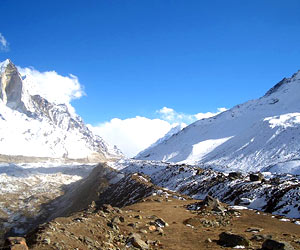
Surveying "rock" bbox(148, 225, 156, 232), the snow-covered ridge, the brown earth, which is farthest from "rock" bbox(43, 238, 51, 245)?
the snow-covered ridge

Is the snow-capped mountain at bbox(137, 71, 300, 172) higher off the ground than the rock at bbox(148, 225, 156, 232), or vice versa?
the snow-capped mountain at bbox(137, 71, 300, 172)

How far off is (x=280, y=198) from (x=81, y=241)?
29.7 metres

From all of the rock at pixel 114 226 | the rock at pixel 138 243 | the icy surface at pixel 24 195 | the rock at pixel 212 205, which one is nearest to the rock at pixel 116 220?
the rock at pixel 114 226

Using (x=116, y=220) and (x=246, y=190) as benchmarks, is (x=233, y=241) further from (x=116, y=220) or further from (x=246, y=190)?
(x=246, y=190)

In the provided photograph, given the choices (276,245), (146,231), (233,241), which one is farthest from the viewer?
(146,231)

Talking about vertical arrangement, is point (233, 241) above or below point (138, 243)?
below

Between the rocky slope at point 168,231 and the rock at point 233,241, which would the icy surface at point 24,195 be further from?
the rock at point 233,241

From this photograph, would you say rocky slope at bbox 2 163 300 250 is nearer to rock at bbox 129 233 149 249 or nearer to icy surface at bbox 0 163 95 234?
rock at bbox 129 233 149 249

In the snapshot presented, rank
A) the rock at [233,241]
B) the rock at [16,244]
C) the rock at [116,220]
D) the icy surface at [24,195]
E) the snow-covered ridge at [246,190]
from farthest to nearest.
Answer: the icy surface at [24,195], the snow-covered ridge at [246,190], the rock at [116,220], the rock at [233,241], the rock at [16,244]

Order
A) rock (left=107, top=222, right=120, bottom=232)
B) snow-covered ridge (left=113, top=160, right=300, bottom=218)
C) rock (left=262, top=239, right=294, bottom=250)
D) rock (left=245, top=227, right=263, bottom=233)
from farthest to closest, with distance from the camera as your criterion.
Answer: snow-covered ridge (left=113, top=160, right=300, bottom=218), rock (left=245, top=227, right=263, bottom=233), rock (left=107, top=222, right=120, bottom=232), rock (left=262, top=239, right=294, bottom=250)

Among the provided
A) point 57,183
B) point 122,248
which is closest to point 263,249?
point 122,248

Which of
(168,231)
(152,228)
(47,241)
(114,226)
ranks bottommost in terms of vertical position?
(168,231)

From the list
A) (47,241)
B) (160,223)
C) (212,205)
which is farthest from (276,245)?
(212,205)

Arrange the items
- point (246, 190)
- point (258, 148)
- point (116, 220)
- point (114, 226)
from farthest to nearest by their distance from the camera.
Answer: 1. point (258, 148)
2. point (246, 190)
3. point (116, 220)
4. point (114, 226)
